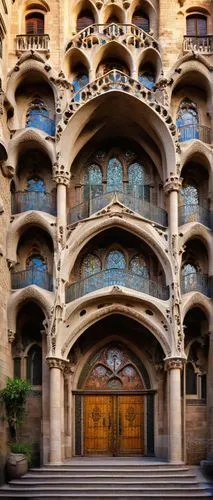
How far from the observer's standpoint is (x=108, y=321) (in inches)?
1144

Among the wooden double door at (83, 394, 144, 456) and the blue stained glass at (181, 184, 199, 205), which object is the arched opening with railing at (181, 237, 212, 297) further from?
the wooden double door at (83, 394, 144, 456)

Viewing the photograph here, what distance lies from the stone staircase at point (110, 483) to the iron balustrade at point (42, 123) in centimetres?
1334

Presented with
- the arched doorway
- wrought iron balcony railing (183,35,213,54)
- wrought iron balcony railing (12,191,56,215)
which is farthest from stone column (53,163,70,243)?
wrought iron balcony railing (183,35,213,54)

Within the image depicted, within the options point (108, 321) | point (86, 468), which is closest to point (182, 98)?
point (108, 321)

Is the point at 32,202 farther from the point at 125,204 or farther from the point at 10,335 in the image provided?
the point at 10,335

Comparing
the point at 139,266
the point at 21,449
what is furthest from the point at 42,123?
the point at 21,449

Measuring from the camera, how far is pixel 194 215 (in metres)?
28.5

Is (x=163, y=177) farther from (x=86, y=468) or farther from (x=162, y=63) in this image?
(x=86, y=468)

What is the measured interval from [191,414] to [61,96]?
13.7m

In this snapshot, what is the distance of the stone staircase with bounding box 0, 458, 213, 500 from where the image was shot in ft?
72.9

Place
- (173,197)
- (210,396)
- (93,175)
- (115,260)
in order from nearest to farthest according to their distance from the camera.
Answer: (210,396) → (173,197) → (115,260) → (93,175)

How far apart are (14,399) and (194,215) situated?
1009cm

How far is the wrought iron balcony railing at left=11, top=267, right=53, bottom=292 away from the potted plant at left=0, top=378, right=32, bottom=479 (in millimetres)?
4102

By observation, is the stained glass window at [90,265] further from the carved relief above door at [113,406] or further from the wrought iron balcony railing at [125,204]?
the carved relief above door at [113,406]
